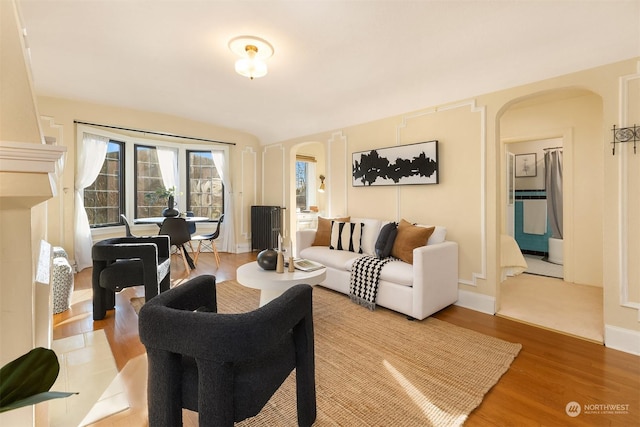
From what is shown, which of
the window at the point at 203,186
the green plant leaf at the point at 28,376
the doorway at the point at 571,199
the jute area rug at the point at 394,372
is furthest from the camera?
the window at the point at 203,186

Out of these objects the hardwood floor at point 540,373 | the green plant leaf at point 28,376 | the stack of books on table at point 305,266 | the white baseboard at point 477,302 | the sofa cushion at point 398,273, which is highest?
the green plant leaf at point 28,376

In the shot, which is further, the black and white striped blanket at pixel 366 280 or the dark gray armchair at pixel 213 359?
the black and white striped blanket at pixel 366 280

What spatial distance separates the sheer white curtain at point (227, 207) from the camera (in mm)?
5727

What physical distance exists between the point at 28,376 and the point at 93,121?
488 centimetres

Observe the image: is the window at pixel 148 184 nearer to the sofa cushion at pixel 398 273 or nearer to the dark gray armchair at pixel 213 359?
the sofa cushion at pixel 398 273

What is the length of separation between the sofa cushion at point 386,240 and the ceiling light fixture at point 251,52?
6.77 ft

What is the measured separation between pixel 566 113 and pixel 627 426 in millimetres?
3736

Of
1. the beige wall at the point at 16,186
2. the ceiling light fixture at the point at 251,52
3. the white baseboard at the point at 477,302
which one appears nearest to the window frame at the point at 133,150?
the ceiling light fixture at the point at 251,52

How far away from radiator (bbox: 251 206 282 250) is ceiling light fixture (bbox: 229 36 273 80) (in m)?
3.19

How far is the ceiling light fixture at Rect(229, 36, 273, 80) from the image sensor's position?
2.44 m

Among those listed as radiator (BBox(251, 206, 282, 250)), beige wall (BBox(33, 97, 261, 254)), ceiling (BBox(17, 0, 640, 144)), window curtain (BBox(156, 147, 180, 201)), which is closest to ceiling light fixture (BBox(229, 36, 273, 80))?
ceiling (BBox(17, 0, 640, 144))

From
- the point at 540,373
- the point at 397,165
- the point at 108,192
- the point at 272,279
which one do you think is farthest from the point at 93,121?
the point at 540,373

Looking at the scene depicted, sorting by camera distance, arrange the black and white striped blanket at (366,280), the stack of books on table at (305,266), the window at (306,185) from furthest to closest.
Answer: the window at (306,185), the black and white striped blanket at (366,280), the stack of books on table at (305,266)

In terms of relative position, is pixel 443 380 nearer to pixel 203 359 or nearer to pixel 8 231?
pixel 203 359
